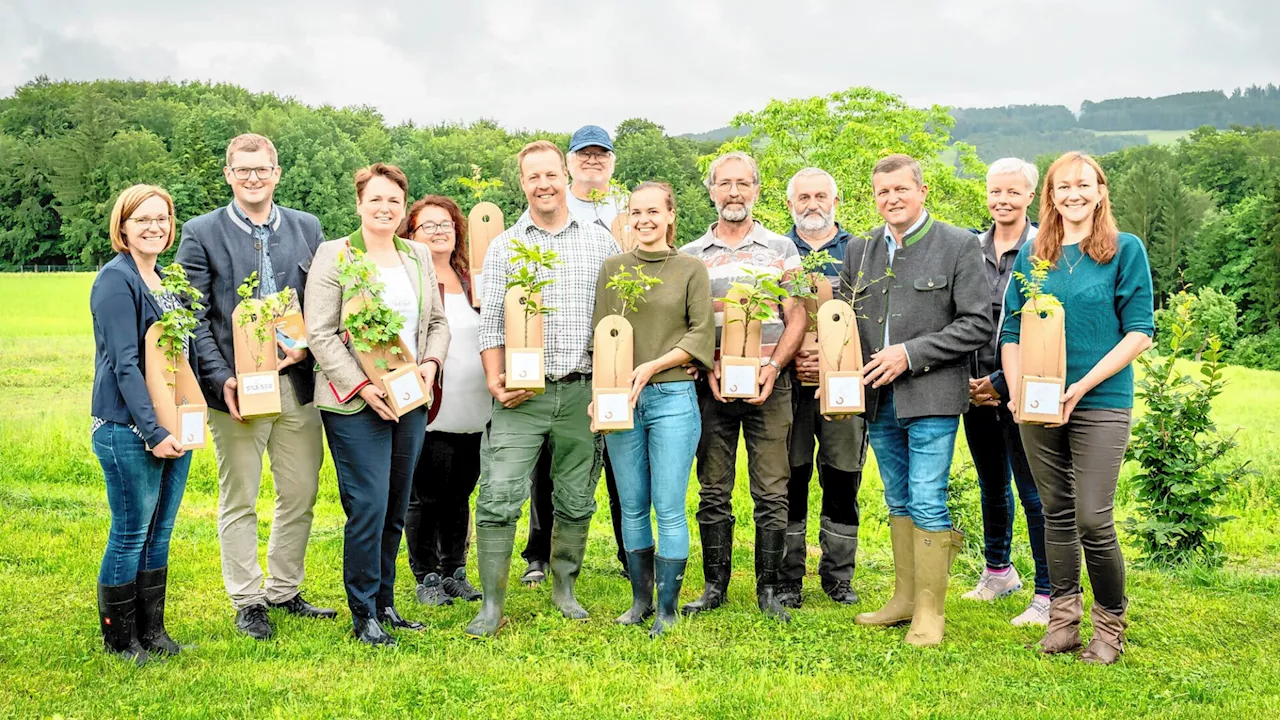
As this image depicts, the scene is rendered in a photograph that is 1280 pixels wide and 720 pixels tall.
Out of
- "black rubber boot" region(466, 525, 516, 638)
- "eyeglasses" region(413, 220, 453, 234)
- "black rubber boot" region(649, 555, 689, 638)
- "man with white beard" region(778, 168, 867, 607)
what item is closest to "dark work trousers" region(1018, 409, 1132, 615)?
"man with white beard" region(778, 168, 867, 607)

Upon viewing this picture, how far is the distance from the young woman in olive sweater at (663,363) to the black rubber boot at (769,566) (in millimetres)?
587

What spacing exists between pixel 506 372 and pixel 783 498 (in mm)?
1806

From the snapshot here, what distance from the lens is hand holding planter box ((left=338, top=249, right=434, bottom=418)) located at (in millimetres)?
5090

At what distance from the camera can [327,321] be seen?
17.2 ft

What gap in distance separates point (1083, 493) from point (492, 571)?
3.10m

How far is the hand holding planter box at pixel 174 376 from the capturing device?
15.8 ft

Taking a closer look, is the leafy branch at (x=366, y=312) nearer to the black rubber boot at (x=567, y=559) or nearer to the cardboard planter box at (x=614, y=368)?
the cardboard planter box at (x=614, y=368)

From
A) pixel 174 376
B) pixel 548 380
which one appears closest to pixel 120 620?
pixel 174 376

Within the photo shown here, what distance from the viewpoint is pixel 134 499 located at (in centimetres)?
486

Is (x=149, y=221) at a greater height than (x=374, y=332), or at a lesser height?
greater

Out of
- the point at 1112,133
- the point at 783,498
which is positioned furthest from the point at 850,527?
the point at 1112,133

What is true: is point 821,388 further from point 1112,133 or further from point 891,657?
point 1112,133

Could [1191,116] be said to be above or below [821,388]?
above

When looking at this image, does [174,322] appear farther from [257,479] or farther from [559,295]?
[559,295]
